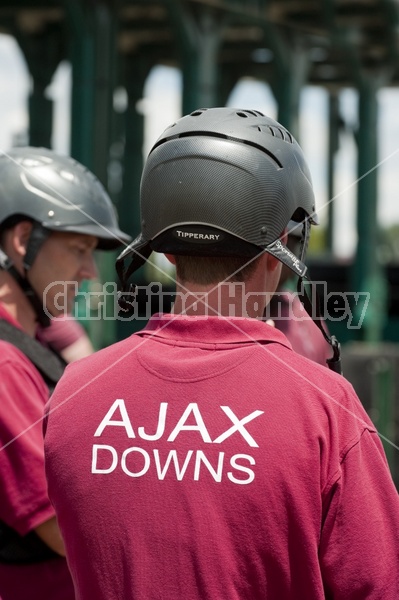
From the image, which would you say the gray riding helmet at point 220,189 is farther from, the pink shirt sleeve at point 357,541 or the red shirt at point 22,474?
the red shirt at point 22,474

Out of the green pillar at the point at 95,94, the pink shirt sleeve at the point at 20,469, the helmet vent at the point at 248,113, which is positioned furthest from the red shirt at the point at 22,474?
the green pillar at the point at 95,94

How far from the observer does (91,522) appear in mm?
1780

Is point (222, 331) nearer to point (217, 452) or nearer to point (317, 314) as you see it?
point (217, 452)

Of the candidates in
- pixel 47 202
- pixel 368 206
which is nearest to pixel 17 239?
pixel 47 202

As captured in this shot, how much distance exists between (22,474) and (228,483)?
1068 mm

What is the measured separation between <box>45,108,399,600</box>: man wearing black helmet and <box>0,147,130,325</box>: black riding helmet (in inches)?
54.8

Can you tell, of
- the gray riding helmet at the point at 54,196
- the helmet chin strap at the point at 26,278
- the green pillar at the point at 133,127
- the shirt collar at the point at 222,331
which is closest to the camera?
the shirt collar at the point at 222,331

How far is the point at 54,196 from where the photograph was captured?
357 centimetres

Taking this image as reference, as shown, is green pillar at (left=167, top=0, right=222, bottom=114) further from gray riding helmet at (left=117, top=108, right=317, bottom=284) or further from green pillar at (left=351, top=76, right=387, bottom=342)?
gray riding helmet at (left=117, top=108, right=317, bottom=284)

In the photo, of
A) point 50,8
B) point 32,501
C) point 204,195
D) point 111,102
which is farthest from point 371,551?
point 50,8

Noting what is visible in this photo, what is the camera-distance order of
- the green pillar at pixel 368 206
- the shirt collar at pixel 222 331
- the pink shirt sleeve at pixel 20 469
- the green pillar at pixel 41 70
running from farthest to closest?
the green pillar at pixel 368 206, the green pillar at pixel 41 70, the pink shirt sleeve at pixel 20 469, the shirt collar at pixel 222 331

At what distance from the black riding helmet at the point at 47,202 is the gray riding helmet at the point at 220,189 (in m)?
1.28

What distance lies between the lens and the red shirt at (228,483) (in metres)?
1.67

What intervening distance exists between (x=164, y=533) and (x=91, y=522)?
0.15 m
